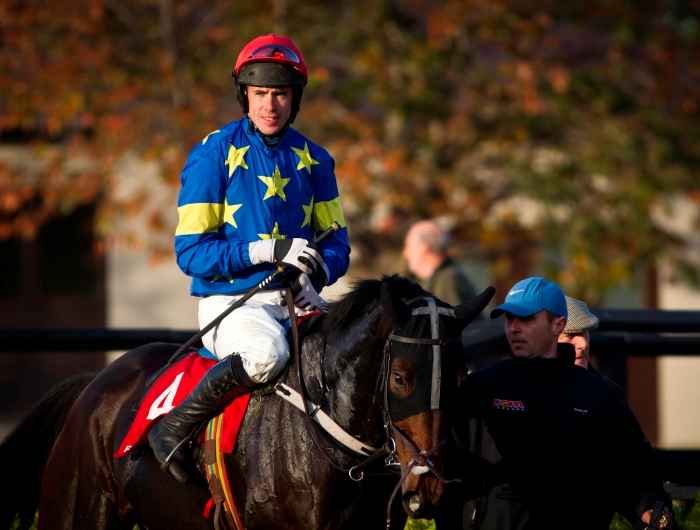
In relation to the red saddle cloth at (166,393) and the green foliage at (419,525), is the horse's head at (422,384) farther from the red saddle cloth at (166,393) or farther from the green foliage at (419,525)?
the green foliage at (419,525)

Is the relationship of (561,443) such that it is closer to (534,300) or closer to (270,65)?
(534,300)

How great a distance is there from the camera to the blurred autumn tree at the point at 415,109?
11.9m

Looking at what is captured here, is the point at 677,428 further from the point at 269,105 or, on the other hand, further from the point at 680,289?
the point at 269,105

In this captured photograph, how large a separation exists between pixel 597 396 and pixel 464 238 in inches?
339

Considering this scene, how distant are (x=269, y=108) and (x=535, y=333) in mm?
1278

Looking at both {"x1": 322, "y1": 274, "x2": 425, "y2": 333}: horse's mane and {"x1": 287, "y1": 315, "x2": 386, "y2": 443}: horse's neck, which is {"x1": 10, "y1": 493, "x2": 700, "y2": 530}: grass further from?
{"x1": 322, "y1": 274, "x2": 425, "y2": 333}: horse's mane

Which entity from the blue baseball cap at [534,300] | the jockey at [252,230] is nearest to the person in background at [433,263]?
the jockey at [252,230]

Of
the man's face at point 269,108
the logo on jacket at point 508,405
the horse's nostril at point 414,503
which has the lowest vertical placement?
the horse's nostril at point 414,503

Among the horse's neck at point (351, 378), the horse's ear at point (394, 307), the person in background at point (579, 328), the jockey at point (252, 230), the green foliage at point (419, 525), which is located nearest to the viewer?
the horse's ear at point (394, 307)

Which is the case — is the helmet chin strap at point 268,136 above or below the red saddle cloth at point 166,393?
above

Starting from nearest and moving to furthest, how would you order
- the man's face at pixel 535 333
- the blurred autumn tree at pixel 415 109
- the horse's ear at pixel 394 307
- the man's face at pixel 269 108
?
the horse's ear at pixel 394 307
the man's face at pixel 535 333
the man's face at pixel 269 108
the blurred autumn tree at pixel 415 109

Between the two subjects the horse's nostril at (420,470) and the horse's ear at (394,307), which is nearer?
the horse's nostril at (420,470)

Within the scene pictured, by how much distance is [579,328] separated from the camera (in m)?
5.16

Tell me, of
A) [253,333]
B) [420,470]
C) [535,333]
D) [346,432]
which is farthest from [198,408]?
[535,333]
